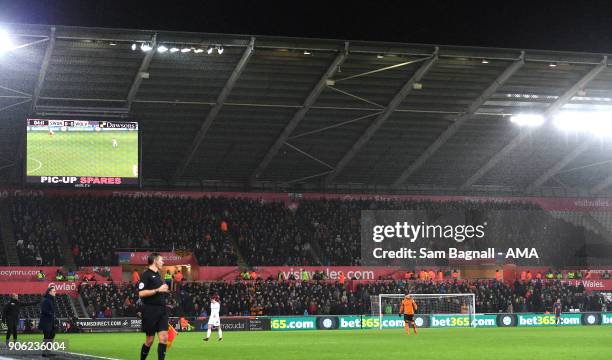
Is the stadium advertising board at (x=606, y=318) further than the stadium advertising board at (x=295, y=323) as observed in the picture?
Yes

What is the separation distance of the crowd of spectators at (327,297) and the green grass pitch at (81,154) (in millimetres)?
8968

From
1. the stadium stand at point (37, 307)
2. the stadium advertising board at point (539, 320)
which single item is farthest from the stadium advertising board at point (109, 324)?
the stadium advertising board at point (539, 320)

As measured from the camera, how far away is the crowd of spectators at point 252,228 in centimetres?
5200

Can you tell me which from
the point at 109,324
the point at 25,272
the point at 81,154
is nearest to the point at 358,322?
the point at 109,324

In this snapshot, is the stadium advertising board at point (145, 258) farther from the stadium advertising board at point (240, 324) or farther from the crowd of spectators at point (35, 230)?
the stadium advertising board at point (240, 324)

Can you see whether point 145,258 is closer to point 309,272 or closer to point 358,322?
point 309,272

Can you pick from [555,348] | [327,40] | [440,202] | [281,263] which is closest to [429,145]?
[440,202]

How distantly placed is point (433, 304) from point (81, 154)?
72.5 feet

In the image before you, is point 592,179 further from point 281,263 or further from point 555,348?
point 555,348

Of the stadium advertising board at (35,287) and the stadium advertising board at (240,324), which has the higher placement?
the stadium advertising board at (35,287)

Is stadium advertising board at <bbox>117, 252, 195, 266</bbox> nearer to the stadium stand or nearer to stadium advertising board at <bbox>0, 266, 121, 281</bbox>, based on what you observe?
stadium advertising board at <bbox>0, 266, 121, 281</bbox>

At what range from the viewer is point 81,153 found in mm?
38219

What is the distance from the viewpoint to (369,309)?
50188 millimetres

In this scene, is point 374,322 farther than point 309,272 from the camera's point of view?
No
